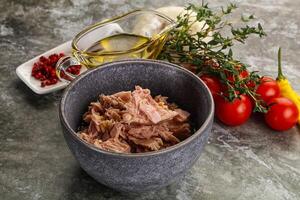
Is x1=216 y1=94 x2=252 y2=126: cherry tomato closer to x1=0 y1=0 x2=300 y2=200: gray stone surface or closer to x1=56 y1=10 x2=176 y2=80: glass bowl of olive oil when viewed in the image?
x1=0 y1=0 x2=300 y2=200: gray stone surface

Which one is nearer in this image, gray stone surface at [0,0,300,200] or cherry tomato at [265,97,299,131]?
gray stone surface at [0,0,300,200]

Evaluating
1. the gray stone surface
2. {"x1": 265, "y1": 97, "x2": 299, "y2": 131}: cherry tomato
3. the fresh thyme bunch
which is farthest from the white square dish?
{"x1": 265, "y1": 97, "x2": 299, "y2": 131}: cherry tomato

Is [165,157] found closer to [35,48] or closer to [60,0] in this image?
[35,48]

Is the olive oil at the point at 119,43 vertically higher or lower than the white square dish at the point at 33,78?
higher

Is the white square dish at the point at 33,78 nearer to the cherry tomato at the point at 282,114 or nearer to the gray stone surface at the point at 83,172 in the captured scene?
the gray stone surface at the point at 83,172

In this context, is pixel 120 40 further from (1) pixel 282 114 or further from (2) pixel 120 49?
(1) pixel 282 114

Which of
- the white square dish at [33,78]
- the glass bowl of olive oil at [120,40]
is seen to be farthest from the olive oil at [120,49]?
the white square dish at [33,78]

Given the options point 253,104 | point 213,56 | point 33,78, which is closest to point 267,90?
point 253,104
